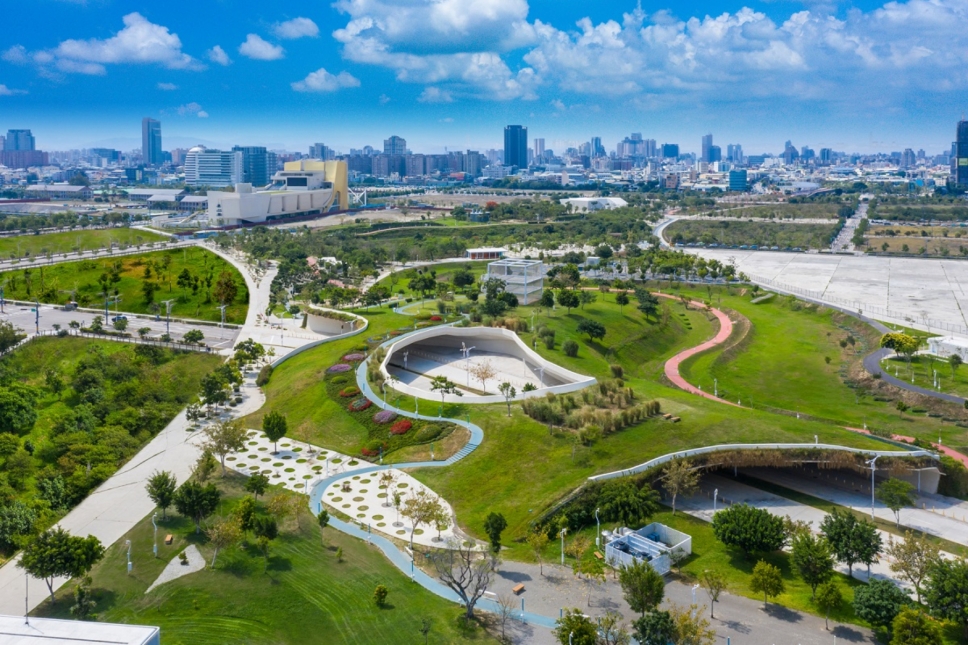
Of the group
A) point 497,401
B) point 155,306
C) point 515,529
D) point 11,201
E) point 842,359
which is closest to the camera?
point 515,529

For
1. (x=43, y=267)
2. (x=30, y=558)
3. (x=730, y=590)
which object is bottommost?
(x=730, y=590)

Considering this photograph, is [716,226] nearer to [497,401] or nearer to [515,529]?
[497,401]

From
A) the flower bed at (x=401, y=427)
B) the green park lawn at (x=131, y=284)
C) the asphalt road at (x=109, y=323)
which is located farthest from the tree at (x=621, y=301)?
the green park lawn at (x=131, y=284)

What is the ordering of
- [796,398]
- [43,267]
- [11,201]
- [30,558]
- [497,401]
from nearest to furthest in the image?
[30,558]
[497,401]
[796,398]
[43,267]
[11,201]

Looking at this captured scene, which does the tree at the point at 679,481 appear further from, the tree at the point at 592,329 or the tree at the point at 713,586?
the tree at the point at 592,329

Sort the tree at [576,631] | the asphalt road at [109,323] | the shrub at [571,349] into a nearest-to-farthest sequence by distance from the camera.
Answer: the tree at [576,631] → the shrub at [571,349] → the asphalt road at [109,323]

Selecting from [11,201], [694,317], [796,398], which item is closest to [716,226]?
[694,317]
